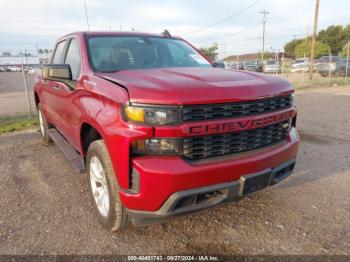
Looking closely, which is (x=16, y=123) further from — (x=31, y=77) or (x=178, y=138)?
(x=31, y=77)

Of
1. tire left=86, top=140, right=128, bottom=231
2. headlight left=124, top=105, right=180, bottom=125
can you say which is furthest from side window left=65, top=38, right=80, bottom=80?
headlight left=124, top=105, right=180, bottom=125

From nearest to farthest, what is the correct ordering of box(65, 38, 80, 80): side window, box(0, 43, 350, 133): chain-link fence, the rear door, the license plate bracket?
the license plate bracket → the rear door → box(65, 38, 80, 80): side window → box(0, 43, 350, 133): chain-link fence

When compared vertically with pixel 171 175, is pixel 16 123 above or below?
below

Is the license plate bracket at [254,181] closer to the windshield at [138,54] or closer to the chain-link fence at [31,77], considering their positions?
the windshield at [138,54]

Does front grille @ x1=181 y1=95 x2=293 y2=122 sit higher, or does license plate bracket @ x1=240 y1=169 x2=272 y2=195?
front grille @ x1=181 y1=95 x2=293 y2=122

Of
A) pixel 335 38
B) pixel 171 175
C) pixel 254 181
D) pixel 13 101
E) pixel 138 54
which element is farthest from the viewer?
pixel 335 38

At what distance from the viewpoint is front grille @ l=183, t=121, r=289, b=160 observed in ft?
7.23

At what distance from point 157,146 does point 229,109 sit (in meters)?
0.63

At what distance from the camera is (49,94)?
444 cm

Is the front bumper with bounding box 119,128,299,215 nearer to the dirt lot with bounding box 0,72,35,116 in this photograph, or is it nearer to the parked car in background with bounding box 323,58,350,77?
the dirt lot with bounding box 0,72,35,116

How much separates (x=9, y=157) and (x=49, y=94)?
1449 millimetres

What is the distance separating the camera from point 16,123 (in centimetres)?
759

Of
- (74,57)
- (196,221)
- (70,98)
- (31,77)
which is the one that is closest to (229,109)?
(196,221)

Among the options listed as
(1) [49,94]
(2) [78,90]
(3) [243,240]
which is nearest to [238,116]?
(3) [243,240]
